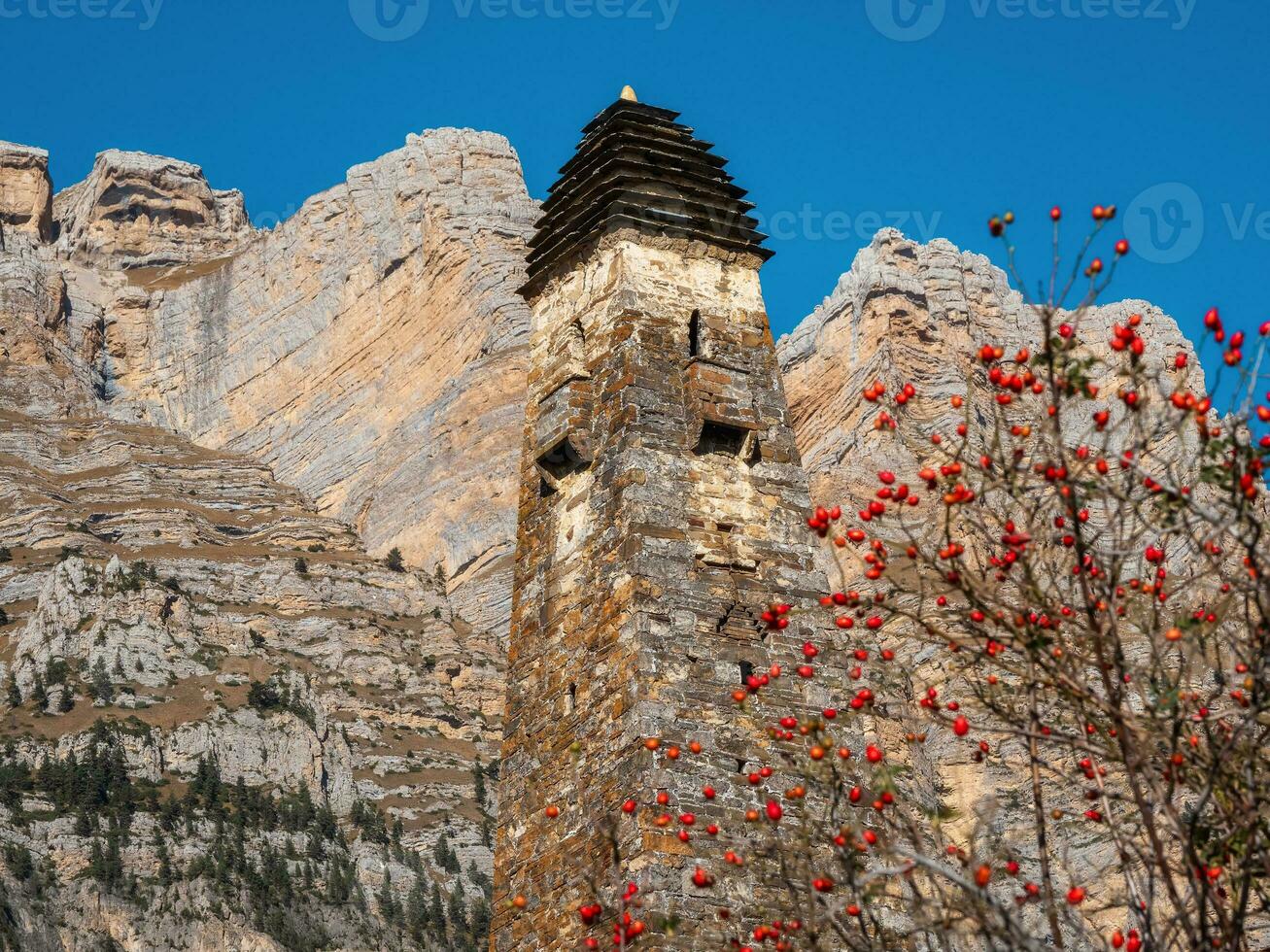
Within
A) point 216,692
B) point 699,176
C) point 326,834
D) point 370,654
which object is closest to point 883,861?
point 699,176

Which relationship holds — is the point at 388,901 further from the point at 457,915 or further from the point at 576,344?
the point at 576,344

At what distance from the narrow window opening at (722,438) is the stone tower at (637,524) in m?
0.02

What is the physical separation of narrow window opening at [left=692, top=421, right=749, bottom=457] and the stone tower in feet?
0.06

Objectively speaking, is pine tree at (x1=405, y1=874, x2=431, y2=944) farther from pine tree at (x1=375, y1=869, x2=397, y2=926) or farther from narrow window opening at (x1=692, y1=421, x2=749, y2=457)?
narrow window opening at (x1=692, y1=421, x2=749, y2=457)

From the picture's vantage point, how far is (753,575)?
50.8ft

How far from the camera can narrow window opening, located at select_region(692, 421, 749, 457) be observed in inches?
635

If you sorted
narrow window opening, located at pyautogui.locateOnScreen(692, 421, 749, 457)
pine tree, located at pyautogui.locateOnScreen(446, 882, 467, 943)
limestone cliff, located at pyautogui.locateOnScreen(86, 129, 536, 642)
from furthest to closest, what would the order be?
limestone cliff, located at pyautogui.locateOnScreen(86, 129, 536, 642)
pine tree, located at pyautogui.locateOnScreen(446, 882, 467, 943)
narrow window opening, located at pyautogui.locateOnScreen(692, 421, 749, 457)

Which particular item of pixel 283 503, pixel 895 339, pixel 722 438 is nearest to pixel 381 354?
pixel 283 503

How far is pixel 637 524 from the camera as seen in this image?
1527 centimetres

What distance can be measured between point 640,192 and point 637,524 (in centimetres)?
372

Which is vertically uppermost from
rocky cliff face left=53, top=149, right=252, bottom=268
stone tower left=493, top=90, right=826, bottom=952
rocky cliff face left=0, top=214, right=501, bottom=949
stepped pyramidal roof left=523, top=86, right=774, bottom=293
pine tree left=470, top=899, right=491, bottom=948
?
rocky cliff face left=53, top=149, right=252, bottom=268

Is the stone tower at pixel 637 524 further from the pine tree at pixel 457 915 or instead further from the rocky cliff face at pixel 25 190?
the rocky cliff face at pixel 25 190

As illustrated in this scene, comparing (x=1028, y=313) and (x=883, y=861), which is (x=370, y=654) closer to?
(x=1028, y=313)

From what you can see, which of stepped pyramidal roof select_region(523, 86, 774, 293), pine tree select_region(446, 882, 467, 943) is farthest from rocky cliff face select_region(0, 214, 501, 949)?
stepped pyramidal roof select_region(523, 86, 774, 293)
